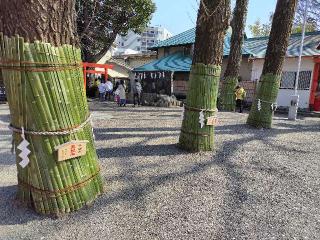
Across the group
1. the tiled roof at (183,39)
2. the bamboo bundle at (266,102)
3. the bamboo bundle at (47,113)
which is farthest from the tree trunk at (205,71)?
the tiled roof at (183,39)

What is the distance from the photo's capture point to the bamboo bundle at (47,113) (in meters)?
3.35

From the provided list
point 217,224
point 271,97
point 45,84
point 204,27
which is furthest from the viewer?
point 271,97

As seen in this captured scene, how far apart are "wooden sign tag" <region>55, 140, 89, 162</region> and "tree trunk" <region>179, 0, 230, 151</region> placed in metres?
2.85

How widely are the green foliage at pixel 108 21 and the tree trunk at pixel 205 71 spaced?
56.0 feet

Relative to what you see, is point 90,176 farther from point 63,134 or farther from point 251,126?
point 251,126

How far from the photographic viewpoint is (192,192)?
14.5 ft

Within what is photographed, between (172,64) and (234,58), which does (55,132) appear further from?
(172,64)

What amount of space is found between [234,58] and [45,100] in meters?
13.7

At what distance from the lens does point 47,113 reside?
345cm

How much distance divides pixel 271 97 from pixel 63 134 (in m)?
7.48

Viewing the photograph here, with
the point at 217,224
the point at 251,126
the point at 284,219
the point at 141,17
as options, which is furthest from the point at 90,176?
the point at 141,17

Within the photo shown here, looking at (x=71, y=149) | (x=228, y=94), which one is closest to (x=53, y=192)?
(x=71, y=149)

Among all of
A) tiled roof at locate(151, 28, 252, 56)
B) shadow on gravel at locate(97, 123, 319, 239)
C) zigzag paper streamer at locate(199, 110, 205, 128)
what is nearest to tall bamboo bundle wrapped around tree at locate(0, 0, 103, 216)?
shadow on gravel at locate(97, 123, 319, 239)

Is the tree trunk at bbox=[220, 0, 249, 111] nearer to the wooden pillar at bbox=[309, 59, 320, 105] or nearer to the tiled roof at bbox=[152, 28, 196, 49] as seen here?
the wooden pillar at bbox=[309, 59, 320, 105]
